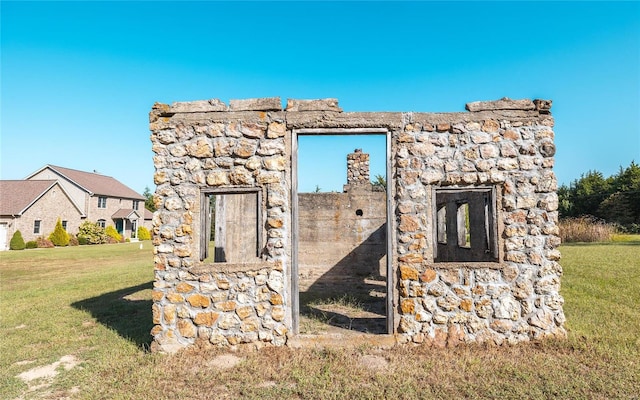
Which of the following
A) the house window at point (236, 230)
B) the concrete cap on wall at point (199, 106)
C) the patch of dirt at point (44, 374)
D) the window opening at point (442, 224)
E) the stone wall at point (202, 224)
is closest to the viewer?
the patch of dirt at point (44, 374)

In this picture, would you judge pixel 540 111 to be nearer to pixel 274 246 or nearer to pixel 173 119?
pixel 274 246

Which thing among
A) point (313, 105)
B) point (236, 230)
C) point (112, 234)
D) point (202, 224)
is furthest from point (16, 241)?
point (313, 105)

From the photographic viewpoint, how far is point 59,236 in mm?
27344

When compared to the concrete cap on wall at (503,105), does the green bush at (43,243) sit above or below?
below

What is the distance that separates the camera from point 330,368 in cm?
447

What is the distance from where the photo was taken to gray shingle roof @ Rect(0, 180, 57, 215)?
84.5 ft

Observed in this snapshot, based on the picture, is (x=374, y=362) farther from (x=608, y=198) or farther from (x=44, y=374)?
(x=608, y=198)

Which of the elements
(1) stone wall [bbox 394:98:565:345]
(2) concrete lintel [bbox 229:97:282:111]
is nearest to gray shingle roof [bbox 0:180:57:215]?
(2) concrete lintel [bbox 229:97:282:111]

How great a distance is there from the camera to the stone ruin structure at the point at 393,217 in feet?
17.0

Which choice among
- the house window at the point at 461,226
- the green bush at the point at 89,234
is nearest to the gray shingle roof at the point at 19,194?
the green bush at the point at 89,234

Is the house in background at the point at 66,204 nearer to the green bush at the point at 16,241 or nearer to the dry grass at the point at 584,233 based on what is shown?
the green bush at the point at 16,241

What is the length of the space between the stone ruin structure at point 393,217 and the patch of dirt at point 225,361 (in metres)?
0.27

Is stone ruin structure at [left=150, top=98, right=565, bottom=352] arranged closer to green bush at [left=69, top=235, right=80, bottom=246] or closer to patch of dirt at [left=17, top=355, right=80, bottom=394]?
patch of dirt at [left=17, top=355, right=80, bottom=394]

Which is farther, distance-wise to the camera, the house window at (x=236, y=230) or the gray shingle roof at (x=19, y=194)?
the gray shingle roof at (x=19, y=194)
